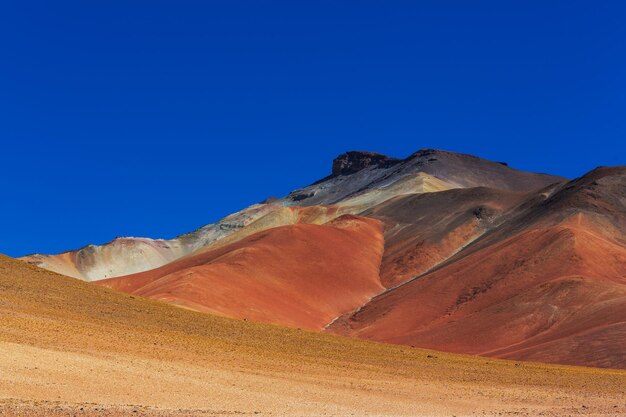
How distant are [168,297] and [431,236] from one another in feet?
174

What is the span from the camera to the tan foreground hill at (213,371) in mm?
23094

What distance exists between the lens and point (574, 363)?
1982 inches

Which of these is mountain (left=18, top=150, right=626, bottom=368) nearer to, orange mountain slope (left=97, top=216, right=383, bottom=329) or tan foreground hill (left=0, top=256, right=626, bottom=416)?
orange mountain slope (left=97, top=216, right=383, bottom=329)

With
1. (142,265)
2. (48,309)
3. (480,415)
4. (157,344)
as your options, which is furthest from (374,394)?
(142,265)

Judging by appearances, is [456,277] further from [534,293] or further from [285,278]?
[285,278]

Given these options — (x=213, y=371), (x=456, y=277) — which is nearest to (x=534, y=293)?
(x=456, y=277)

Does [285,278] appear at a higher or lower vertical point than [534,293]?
higher

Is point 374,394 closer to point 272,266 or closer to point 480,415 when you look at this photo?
point 480,415

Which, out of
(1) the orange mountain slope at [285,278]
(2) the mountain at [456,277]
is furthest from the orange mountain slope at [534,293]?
(1) the orange mountain slope at [285,278]

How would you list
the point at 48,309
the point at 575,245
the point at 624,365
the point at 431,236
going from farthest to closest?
the point at 431,236 < the point at 575,245 < the point at 624,365 < the point at 48,309

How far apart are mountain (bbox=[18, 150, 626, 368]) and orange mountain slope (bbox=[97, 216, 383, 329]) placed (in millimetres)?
234

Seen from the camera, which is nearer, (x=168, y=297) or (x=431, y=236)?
(x=168, y=297)

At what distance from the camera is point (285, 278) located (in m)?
92.0

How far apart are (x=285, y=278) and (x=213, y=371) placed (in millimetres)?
61922
